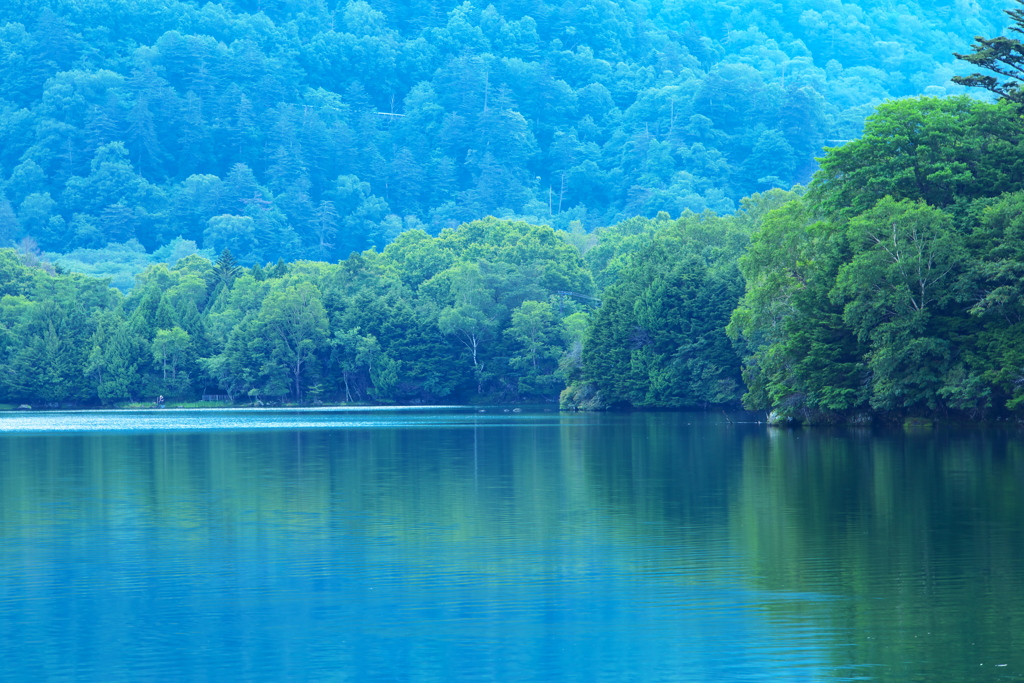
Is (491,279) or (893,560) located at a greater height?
(491,279)

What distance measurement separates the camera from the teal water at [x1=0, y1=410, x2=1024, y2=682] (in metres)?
14.2

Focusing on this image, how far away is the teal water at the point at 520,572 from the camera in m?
14.2

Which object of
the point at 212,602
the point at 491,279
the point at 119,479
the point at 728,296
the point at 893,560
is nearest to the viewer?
the point at 212,602

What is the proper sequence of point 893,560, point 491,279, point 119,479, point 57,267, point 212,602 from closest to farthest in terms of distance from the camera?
1. point 212,602
2. point 893,560
3. point 119,479
4. point 491,279
5. point 57,267

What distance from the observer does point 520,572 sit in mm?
19141

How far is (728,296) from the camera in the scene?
89.8 metres

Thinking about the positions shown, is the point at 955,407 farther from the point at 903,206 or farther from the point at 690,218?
the point at 690,218

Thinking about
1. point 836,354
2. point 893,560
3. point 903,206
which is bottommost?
point 893,560

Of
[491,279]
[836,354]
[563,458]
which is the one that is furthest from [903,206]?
[491,279]

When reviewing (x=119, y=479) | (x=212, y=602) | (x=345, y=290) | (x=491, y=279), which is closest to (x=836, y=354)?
(x=119, y=479)

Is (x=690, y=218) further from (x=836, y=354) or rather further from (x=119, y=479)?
(x=119, y=479)

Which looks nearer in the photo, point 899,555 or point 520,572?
point 520,572

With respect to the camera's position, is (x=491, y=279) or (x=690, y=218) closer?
(x=690, y=218)

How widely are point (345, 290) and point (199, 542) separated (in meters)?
105
